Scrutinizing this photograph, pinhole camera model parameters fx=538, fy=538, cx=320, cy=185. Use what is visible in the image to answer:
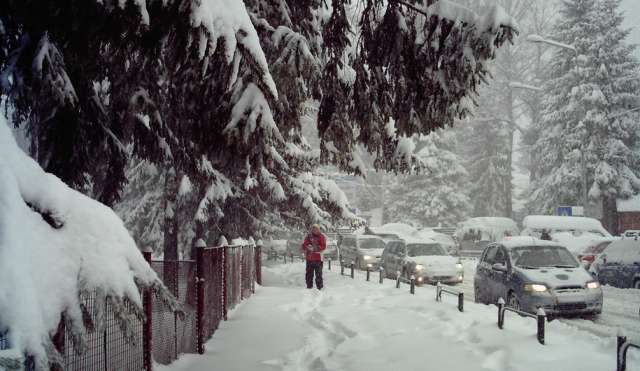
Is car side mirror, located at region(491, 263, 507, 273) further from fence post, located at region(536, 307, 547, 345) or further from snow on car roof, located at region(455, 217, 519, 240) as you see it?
snow on car roof, located at region(455, 217, 519, 240)

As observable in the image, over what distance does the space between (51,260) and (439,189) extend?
162 ft

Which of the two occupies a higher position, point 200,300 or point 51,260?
point 51,260

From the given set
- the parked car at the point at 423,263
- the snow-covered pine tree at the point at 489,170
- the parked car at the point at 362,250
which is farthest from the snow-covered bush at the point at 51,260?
the snow-covered pine tree at the point at 489,170

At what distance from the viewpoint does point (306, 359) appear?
742 cm

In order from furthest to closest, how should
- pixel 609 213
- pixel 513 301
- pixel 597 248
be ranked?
1. pixel 609 213
2. pixel 597 248
3. pixel 513 301

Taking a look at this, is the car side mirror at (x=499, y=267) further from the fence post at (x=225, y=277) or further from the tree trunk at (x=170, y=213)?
the tree trunk at (x=170, y=213)

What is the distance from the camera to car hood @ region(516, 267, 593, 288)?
11180mm

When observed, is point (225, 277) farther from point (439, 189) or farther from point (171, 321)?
point (439, 189)

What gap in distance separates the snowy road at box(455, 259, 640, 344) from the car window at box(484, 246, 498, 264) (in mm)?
2184

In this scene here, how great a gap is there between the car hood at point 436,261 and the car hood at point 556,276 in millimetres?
7207

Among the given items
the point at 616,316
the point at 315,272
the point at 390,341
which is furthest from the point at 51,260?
the point at 315,272

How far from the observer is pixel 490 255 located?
527 inches

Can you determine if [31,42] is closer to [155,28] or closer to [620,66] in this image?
[155,28]

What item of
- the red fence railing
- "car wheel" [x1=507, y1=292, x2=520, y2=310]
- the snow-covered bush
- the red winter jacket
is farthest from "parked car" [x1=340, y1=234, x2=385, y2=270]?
the snow-covered bush
